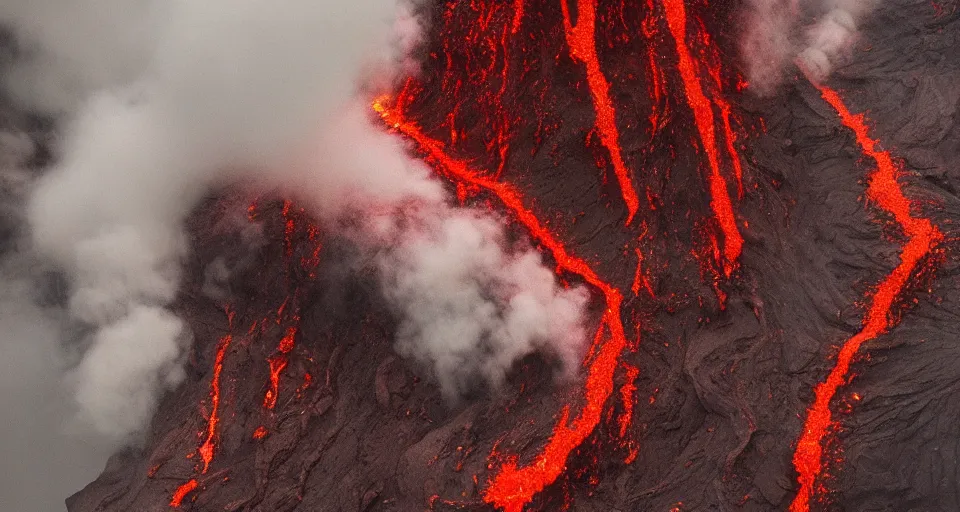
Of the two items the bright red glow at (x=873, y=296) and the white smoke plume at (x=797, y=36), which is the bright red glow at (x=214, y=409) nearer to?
the bright red glow at (x=873, y=296)

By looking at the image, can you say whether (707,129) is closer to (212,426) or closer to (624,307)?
(624,307)

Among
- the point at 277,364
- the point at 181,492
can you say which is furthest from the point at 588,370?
the point at 181,492

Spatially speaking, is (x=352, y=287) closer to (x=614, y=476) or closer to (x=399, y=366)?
(x=399, y=366)

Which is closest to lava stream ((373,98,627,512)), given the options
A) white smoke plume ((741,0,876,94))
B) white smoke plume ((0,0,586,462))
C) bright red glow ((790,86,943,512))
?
white smoke plume ((0,0,586,462))

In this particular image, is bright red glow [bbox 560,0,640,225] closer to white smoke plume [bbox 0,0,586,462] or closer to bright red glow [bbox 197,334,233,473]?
white smoke plume [bbox 0,0,586,462]

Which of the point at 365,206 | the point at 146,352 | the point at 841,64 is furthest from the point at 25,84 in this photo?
the point at 841,64
